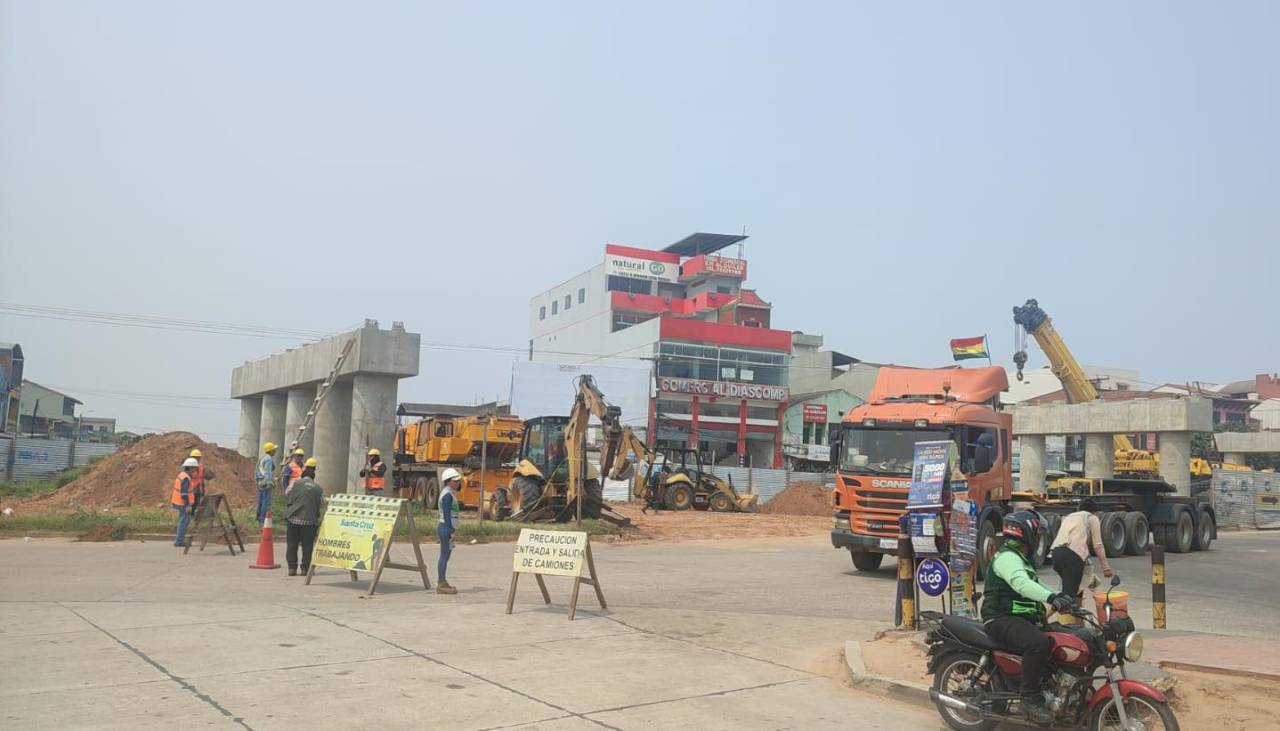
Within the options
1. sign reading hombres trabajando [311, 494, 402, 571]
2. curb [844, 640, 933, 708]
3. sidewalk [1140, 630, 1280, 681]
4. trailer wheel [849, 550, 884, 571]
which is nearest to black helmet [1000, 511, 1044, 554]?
curb [844, 640, 933, 708]

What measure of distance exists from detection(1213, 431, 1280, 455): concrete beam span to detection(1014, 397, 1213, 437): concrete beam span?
71.3 ft

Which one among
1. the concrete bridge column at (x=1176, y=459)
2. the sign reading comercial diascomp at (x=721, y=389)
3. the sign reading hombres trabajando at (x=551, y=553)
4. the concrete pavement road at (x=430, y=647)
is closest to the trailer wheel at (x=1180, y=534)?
the concrete pavement road at (x=430, y=647)

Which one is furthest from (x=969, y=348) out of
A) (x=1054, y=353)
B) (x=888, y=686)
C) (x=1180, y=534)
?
(x=888, y=686)

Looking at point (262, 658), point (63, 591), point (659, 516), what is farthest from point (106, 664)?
point (659, 516)

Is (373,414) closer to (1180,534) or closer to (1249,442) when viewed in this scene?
(1180,534)

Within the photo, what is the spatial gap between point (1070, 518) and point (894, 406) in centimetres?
576

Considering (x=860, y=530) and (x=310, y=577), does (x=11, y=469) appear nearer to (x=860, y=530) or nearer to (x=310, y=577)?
(x=310, y=577)

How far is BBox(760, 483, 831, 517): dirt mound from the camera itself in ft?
139

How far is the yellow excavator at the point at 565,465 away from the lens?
2548 centimetres

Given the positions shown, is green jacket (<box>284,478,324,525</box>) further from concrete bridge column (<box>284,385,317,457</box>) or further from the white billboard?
the white billboard

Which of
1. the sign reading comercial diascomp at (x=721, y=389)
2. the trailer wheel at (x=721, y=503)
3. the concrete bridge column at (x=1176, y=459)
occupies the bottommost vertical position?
the trailer wheel at (x=721, y=503)

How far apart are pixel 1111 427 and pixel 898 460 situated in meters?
27.7

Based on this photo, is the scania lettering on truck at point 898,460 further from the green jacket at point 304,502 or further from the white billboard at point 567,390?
the white billboard at point 567,390

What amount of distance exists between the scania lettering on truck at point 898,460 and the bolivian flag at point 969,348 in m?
35.4
